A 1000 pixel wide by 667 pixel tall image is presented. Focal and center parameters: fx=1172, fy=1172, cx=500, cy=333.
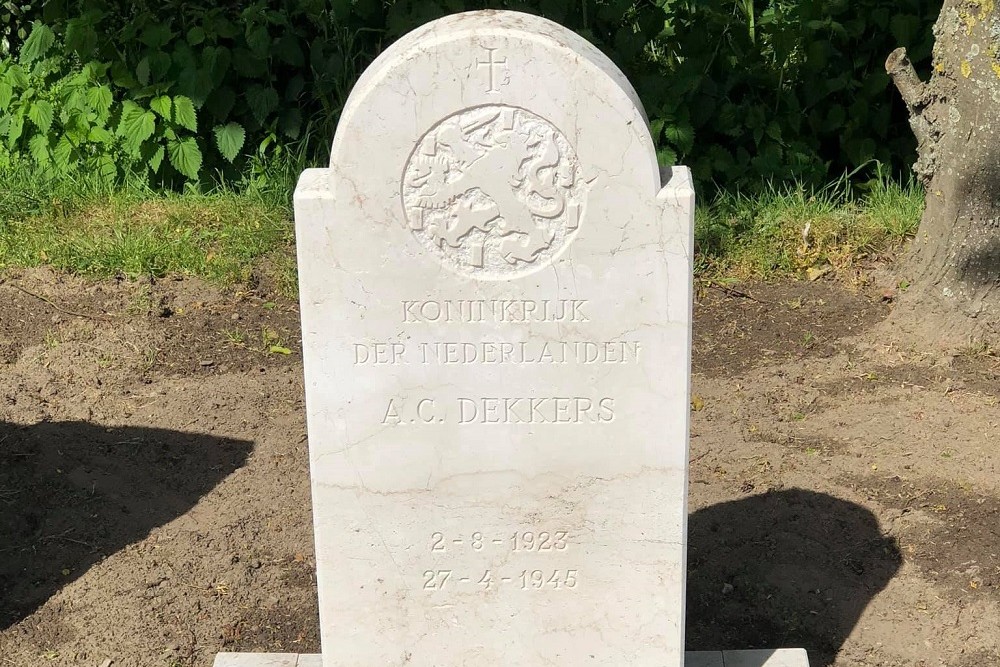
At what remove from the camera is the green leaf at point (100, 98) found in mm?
6242

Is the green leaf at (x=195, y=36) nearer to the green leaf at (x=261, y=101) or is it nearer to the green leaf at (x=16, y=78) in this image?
the green leaf at (x=261, y=101)

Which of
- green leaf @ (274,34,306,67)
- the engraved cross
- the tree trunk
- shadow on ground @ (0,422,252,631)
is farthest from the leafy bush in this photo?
the engraved cross

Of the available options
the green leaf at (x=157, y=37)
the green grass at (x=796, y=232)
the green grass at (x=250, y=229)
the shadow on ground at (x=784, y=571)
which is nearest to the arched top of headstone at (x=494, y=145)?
the shadow on ground at (x=784, y=571)

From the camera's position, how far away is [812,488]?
13.8 feet

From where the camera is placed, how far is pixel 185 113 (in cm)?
610

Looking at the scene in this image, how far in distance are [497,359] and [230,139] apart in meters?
3.86

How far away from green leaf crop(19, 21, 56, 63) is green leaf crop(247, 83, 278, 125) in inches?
44.2

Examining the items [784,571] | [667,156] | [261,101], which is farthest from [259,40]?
[784,571]

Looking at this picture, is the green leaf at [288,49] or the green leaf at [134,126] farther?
the green leaf at [288,49]

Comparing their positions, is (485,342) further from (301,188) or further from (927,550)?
(927,550)

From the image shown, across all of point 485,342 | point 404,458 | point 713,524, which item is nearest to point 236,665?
point 404,458

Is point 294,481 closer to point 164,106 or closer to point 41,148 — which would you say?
point 164,106

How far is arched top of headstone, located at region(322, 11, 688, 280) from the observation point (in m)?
2.62

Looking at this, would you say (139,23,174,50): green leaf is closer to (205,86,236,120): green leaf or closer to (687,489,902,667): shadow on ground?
(205,86,236,120): green leaf
